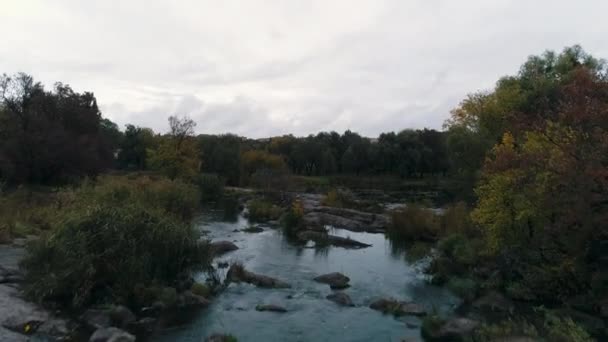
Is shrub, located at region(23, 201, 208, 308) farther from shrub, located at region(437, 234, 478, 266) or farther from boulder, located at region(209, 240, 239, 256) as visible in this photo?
shrub, located at region(437, 234, 478, 266)

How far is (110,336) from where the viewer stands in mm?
13438

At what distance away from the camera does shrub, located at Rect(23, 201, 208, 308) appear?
1611cm

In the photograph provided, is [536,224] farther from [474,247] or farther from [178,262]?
[178,262]

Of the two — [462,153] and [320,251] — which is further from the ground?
[462,153]

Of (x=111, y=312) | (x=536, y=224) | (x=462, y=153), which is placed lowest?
(x=111, y=312)

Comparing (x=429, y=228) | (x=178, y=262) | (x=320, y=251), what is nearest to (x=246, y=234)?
(x=320, y=251)

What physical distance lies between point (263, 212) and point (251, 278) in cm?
2091

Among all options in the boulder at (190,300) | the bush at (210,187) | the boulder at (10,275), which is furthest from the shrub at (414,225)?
the bush at (210,187)

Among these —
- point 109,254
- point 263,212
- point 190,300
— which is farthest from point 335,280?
point 263,212

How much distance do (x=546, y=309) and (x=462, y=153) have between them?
22.0 meters

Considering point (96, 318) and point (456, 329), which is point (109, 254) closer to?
point (96, 318)

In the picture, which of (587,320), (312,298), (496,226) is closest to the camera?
(587,320)

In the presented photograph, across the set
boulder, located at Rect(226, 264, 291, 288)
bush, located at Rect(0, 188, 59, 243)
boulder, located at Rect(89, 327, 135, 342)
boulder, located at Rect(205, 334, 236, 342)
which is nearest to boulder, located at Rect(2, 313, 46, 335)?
boulder, located at Rect(89, 327, 135, 342)

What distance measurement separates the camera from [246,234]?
111 feet
